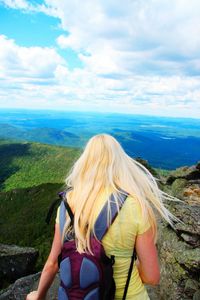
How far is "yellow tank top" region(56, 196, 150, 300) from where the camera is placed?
5.43 m

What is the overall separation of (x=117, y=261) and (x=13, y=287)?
42.4 ft

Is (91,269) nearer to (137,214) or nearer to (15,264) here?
(137,214)

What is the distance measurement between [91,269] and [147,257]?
0.90 meters

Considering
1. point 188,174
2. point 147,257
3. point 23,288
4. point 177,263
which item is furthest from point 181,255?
point 188,174

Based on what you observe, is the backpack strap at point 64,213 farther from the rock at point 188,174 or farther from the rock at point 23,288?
the rock at point 188,174

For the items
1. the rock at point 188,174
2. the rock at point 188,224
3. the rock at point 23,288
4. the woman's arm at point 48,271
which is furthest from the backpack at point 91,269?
the rock at point 188,174

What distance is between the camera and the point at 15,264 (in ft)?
81.1

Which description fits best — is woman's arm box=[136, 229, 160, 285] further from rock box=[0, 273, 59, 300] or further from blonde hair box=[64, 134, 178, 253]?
rock box=[0, 273, 59, 300]

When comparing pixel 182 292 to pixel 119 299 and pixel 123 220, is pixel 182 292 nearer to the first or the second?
pixel 119 299

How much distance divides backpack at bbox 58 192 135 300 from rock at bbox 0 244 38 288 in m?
20.3

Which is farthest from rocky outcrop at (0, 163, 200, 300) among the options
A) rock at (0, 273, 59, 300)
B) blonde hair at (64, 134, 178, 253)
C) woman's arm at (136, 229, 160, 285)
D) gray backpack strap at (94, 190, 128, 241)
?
gray backpack strap at (94, 190, 128, 241)

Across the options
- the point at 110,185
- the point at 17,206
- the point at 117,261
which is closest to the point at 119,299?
the point at 117,261

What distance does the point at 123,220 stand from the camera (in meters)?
5.45

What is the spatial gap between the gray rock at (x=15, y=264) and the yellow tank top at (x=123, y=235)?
2039 centimetres
